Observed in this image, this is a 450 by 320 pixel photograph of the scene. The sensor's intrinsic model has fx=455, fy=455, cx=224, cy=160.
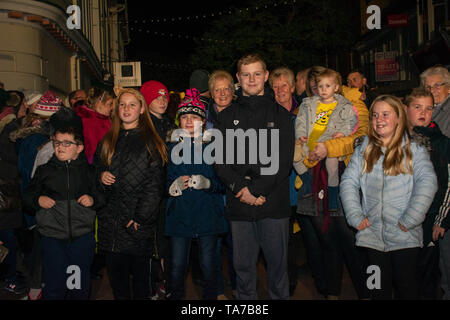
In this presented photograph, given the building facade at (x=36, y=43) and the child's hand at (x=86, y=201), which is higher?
the building facade at (x=36, y=43)

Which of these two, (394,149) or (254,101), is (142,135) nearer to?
(254,101)

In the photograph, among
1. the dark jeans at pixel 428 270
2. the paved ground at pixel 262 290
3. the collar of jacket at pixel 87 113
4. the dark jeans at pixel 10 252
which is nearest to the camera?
the dark jeans at pixel 428 270

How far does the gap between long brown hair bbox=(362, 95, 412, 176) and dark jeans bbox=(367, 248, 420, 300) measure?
2.12 feet

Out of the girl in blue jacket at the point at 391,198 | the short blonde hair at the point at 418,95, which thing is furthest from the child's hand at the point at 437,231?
the short blonde hair at the point at 418,95

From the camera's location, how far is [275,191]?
3965 mm

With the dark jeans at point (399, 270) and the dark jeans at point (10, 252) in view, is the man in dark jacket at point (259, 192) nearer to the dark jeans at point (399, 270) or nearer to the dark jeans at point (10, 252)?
the dark jeans at point (399, 270)

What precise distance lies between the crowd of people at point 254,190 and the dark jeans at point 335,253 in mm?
13

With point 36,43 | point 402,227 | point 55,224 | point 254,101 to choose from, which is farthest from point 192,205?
point 36,43

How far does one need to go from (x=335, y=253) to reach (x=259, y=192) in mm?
1225

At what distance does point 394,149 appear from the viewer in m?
3.66

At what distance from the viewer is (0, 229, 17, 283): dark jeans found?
5242 millimetres

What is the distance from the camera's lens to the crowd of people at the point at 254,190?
145 inches

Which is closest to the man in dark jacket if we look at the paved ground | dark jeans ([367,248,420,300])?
dark jeans ([367,248,420,300])
